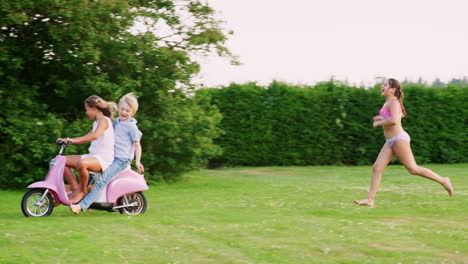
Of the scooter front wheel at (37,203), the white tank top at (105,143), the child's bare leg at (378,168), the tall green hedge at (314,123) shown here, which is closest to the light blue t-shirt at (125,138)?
the white tank top at (105,143)

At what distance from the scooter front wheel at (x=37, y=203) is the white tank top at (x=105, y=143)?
92 centimetres

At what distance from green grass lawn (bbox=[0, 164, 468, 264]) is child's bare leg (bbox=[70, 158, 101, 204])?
345mm

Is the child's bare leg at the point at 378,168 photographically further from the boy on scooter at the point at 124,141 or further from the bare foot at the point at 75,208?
the bare foot at the point at 75,208

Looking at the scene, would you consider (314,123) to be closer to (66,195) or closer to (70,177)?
(70,177)

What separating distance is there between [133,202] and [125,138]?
101cm

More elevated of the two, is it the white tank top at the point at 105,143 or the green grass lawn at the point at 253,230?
the white tank top at the point at 105,143

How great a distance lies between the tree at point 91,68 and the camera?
42.8 feet

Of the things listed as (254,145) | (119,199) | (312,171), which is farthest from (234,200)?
(254,145)

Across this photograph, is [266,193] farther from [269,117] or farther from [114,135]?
[269,117]

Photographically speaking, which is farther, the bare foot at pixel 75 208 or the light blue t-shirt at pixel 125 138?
the light blue t-shirt at pixel 125 138

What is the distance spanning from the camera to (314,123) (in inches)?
877

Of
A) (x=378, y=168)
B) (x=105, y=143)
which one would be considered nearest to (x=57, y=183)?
(x=105, y=143)

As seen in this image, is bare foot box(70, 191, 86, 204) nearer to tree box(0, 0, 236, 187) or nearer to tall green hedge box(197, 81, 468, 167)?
tree box(0, 0, 236, 187)

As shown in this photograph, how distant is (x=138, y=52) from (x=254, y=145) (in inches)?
333
